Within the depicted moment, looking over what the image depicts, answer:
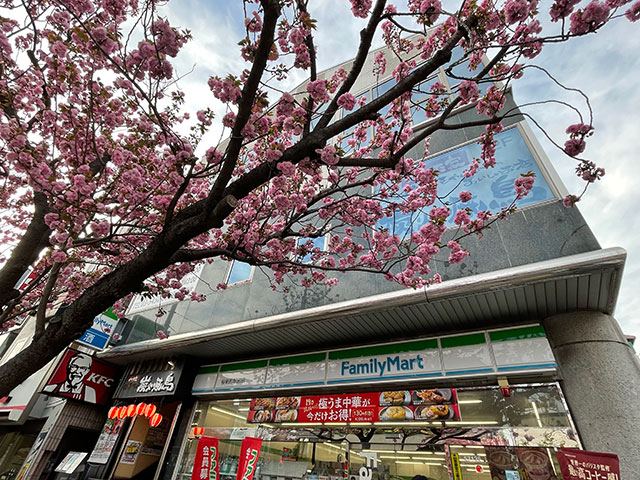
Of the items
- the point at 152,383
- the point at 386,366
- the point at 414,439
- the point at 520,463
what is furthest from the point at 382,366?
the point at 152,383

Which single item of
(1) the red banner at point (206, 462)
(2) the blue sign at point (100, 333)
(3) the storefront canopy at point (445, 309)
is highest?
(2) the blue sign at point (100, 333)

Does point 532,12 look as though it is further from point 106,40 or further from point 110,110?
point 110,110

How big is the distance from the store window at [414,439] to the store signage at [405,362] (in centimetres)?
45

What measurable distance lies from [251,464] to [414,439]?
10.8 feet

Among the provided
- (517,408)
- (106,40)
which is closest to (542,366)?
(517,408)

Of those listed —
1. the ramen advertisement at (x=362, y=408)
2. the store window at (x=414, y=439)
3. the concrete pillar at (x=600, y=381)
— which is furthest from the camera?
the ramen advertisement at (x=362, y=408)

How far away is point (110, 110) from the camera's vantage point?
20.6 feet

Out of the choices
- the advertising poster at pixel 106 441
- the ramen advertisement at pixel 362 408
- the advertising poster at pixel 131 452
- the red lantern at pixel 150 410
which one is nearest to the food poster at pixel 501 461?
the ramen advertisement at pixel 362 408

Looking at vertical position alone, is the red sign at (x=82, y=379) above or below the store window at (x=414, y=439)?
above

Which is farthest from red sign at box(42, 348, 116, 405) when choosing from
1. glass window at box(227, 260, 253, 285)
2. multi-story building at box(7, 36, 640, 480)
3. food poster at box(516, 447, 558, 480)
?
food poster at box(516, 447, 558, 480)

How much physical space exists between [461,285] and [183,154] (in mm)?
4784

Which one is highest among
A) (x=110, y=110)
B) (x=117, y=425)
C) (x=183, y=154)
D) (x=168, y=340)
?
(x=110, y=110)

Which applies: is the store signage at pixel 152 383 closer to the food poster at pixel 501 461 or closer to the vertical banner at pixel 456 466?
the vertical banner at pixel 456 466

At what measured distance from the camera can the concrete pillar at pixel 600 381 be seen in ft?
13.8
